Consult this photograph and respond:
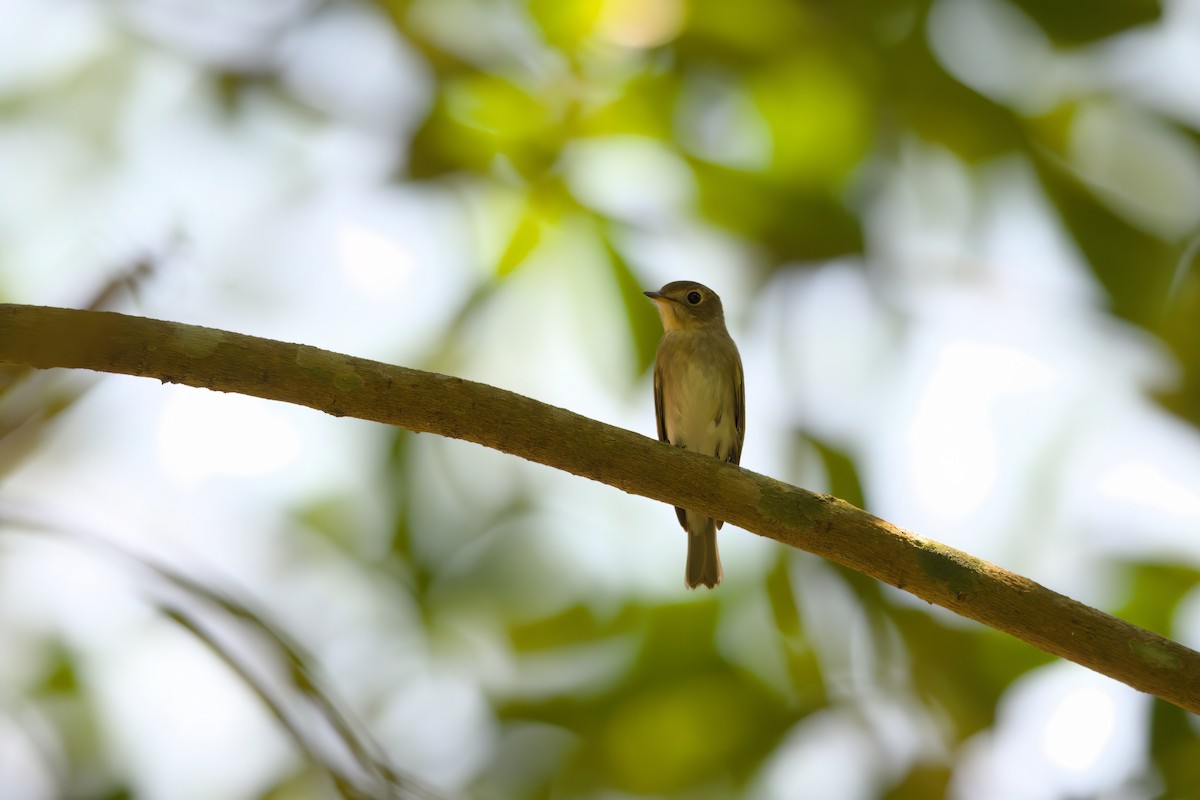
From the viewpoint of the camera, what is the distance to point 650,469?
3.23m

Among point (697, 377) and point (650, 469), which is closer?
point (650, 469)

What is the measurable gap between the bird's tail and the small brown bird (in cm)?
17

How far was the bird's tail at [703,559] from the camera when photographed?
224 inches

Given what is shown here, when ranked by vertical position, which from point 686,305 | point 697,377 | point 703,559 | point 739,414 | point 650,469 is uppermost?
point 650,469

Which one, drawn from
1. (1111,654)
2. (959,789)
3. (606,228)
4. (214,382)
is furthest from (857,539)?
(606,228)

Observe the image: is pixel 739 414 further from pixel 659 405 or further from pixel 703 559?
pixel 703 559

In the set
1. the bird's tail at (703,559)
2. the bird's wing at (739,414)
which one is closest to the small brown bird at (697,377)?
the bird's wing at (739,414)

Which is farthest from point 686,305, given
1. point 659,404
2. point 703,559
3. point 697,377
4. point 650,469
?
point 650,469

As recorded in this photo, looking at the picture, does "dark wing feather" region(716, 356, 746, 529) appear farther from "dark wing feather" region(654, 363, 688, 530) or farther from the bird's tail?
the bird's tail

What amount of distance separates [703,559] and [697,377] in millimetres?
1113

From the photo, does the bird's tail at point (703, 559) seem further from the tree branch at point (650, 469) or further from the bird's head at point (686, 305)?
the tree branch at point (650, 469)

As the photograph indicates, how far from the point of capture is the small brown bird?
20.5 ft

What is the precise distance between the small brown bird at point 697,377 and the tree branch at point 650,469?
2901mm

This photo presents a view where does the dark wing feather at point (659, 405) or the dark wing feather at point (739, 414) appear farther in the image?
the dark wing feather at point (659, 405)
